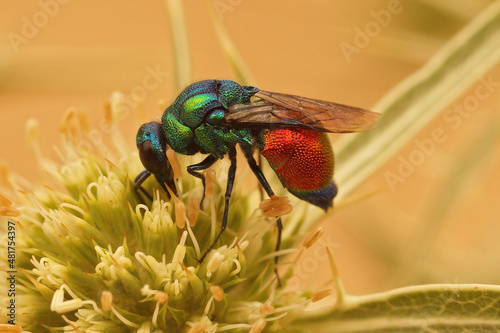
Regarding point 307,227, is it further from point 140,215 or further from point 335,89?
point 335,89

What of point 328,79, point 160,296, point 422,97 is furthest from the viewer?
point 328,79

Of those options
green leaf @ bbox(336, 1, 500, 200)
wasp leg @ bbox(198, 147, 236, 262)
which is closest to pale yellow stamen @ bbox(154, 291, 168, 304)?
wasp leg @ bbox(198, 147, 236, 262)

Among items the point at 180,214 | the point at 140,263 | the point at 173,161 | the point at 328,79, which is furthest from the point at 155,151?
the point at 328,79

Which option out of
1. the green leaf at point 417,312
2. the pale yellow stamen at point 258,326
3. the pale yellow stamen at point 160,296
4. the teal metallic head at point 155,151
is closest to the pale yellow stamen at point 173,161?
the teal metallic head at point 155,151

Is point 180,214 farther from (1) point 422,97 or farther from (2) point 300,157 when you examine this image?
(1) point 422,97

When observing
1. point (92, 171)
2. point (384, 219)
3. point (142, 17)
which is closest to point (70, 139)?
point (92, 171)

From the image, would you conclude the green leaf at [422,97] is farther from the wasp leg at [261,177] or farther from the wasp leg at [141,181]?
the wasp leg at [141,181]
